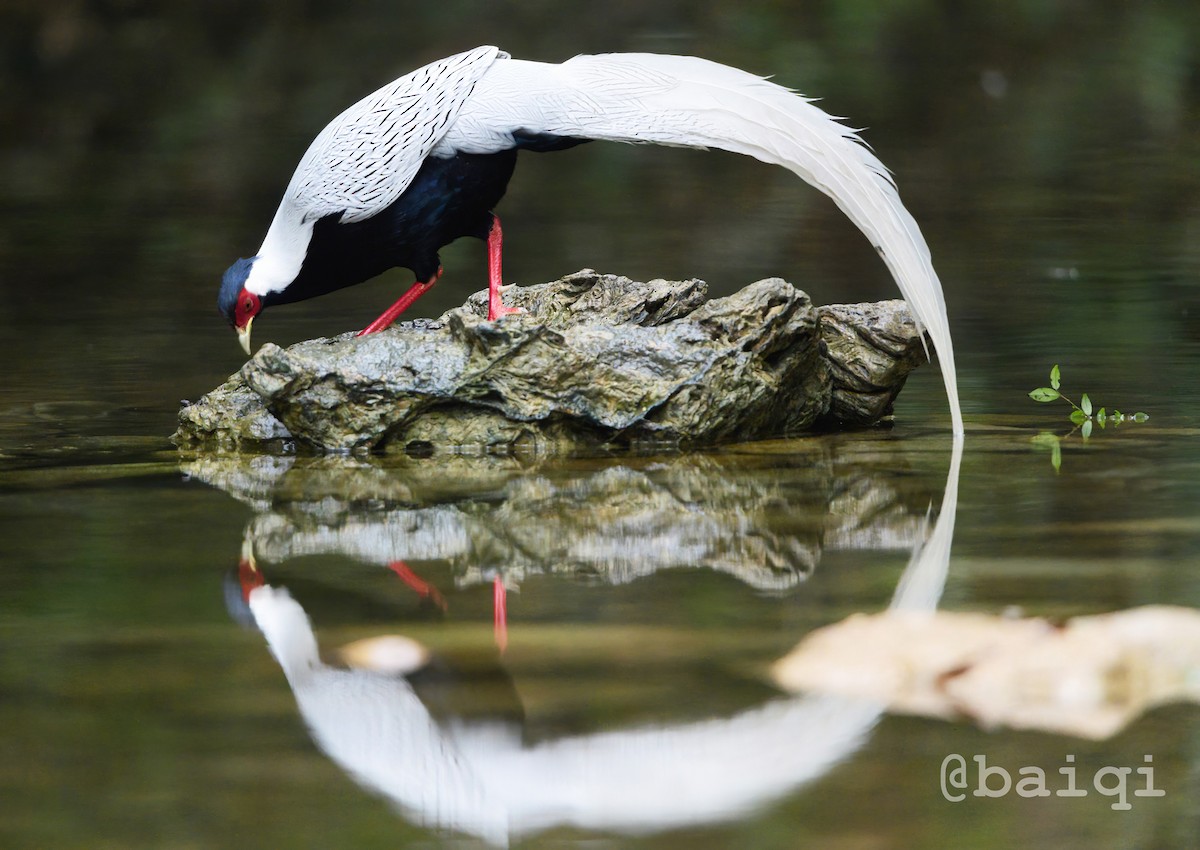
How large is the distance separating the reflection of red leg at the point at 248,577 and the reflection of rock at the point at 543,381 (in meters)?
1.11

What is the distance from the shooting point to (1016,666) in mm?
2396

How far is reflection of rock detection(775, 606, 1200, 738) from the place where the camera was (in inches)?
89.5

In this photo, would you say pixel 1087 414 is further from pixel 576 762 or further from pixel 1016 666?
pixel 576 762

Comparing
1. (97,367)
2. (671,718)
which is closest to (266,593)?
(671,718)

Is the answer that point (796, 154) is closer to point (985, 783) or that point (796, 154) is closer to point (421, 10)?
point (985, 783)

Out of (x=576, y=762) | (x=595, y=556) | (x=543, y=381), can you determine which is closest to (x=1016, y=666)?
(x=576, y=762)

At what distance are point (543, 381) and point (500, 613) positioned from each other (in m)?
1.45

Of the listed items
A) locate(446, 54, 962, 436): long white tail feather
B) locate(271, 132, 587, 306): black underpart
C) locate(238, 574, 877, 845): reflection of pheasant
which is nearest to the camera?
locate(238, 574, 877, 845): reflection of pheasant

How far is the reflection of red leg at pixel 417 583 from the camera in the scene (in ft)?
9.53

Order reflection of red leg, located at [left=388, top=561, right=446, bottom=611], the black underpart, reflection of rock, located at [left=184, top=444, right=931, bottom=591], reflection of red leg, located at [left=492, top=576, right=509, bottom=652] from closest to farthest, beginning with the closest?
reflection of red leg, located at [left=492, top=576, right=509, bottom=652], reflection of red leg, located at [left=388, top=561, right=446, bottom=611], reflection of rock, located at [left=184, top=444, right=931, bottom=591], the black underpart

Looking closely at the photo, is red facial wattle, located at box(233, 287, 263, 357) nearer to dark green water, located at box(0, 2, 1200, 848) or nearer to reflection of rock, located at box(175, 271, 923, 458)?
reflection of rock, located at box(175, 271, 923, 458)

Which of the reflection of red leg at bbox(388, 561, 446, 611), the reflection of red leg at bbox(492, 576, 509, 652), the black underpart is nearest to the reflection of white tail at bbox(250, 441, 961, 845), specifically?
the reflection of red leg at bbox(492, 576, 509, 652)

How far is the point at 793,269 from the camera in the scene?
24.8 ft

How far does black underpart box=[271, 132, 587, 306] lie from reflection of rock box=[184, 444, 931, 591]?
1.95 feet
